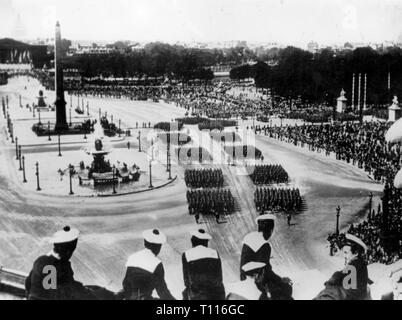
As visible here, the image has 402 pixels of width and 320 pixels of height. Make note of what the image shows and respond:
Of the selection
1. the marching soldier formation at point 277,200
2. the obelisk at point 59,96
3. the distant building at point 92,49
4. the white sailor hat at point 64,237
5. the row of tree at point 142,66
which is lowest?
the marching soldier formation at point 277,200

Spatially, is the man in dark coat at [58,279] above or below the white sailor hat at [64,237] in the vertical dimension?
below

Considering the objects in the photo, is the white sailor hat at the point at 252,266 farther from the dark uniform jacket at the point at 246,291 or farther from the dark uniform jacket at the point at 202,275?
the dark uniform jacket at the point at 202,275

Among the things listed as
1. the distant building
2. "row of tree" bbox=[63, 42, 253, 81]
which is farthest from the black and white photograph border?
the distant building

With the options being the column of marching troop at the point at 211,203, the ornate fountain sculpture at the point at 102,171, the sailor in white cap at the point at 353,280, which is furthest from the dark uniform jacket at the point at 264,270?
the ornate fountain sculpture at the point at 102,171

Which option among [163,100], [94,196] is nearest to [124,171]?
[94,196]

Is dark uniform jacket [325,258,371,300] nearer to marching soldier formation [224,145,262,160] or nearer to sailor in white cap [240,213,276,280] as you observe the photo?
sailor in white cap [240,213,276,280]

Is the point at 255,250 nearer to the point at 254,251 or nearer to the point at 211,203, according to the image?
the point at 254,251

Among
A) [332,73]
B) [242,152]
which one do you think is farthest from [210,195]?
[332,73]

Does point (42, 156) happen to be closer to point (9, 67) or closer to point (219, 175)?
point (219, 175)
